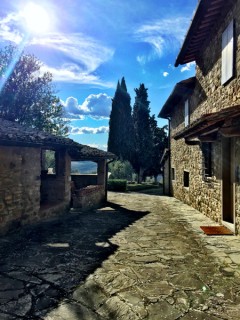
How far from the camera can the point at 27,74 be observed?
22.7 meters

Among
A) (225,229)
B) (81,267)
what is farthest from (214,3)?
(81,267)

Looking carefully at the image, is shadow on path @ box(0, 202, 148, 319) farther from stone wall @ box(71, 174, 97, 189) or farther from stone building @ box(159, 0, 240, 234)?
stone wall @ box(71, 174, 97, 189)

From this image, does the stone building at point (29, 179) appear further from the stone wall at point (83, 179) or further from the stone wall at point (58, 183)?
the stone wall at point (83, 179)

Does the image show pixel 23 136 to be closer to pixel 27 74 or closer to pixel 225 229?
pixel 225 229

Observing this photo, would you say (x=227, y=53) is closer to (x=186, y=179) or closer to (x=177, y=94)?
(x=177, y=94)

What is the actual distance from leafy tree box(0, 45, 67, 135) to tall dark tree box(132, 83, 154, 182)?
1120cm

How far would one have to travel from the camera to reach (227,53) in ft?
24.9

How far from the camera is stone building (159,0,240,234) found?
22.6 ft

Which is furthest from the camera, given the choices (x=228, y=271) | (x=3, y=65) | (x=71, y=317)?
(x=3, y=65)

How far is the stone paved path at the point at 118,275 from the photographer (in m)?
3.39

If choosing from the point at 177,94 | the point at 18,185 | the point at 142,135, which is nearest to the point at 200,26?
the point at 177,94

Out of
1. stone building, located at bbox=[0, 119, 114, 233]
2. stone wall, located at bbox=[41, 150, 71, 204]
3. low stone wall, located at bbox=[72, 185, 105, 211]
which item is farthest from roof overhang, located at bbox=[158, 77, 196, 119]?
low stone wall, located at bbox=[72, 185, 105, 211]

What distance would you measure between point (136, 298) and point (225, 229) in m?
4.87

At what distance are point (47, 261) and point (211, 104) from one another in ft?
24.2
